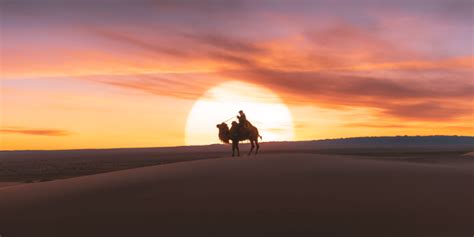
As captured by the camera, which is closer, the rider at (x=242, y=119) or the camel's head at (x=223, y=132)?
the rider at (x=242, y=119)

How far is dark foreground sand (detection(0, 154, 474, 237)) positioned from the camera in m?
7.48

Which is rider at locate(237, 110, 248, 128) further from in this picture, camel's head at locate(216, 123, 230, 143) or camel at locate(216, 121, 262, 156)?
camel's head at locate(216, 123, 230, 143)

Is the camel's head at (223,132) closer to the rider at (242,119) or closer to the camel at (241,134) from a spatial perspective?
the camel at (241,134)

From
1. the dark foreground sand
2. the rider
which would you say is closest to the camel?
the rider

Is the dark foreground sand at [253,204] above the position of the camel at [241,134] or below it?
below

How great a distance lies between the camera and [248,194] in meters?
9.65

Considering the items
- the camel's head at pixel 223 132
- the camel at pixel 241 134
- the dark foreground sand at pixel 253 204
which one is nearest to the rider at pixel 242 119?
the camel at pixel 241 134

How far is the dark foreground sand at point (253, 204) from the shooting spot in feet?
24.6

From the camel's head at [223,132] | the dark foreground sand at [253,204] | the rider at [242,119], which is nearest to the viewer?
the dark foreground sand at [253,204]

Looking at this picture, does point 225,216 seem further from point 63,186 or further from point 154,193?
point 63,186

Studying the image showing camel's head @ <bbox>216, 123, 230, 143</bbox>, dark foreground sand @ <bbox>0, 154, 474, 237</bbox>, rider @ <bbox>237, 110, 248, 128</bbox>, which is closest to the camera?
dark foreground sand @ <bbox>0, 154, 474, 237</bbox>

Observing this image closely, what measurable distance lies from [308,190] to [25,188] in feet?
26.1

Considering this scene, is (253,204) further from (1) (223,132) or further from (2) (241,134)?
(1) (223,132)

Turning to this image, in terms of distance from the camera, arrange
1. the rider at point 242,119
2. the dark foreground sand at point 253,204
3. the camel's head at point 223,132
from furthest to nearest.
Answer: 1. the camel's head at point 223,132
2. the rider at point 242,119
3. the dark foreground sand at point 253,204
